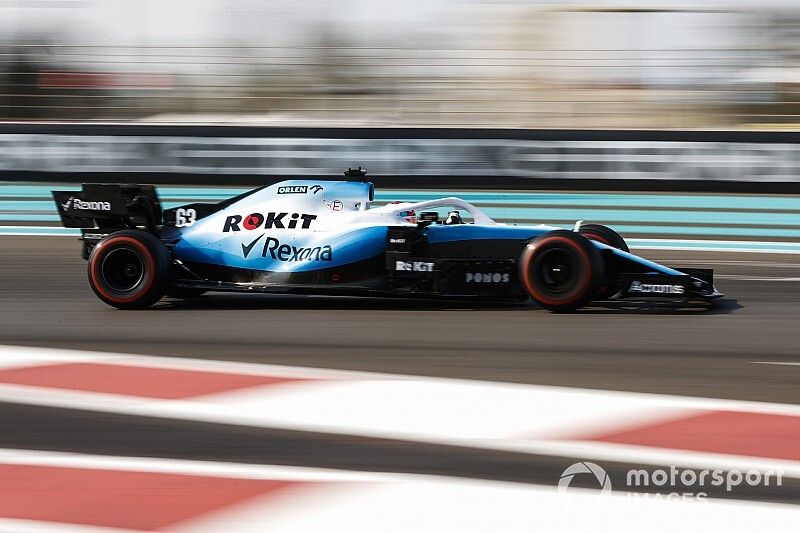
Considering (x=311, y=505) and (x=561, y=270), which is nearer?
(x=311, y=505)

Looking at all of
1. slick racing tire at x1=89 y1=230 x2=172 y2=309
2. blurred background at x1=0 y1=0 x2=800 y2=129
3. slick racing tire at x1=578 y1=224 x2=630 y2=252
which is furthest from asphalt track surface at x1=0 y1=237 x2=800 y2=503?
blurred background at x1=0 y1=0 x2=800 y2=129

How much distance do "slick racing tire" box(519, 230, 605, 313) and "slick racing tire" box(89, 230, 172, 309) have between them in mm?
2437

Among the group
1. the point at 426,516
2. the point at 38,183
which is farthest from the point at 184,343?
the point at 38,183

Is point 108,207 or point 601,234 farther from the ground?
point 108,207

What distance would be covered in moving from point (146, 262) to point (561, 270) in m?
2.76

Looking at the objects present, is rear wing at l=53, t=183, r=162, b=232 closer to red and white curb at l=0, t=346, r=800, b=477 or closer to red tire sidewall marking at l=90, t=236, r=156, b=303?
red tire sidewall marking at l=90, t=236, r=156, b=303

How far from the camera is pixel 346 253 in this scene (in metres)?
7.51

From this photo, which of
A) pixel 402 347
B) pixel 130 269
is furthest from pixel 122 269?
pixel 402 347

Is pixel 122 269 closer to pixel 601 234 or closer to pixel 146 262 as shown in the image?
pixel 146 262

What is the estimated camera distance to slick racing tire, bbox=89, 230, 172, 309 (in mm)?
7590

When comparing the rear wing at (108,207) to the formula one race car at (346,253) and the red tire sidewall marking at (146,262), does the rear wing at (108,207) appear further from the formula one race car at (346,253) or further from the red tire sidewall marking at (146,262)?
the red tire sidewall marking at (146,262)

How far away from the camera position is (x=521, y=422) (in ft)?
15.5

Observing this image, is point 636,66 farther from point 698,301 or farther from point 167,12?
point 698,301

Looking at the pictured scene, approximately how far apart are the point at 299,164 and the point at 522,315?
261 inches
